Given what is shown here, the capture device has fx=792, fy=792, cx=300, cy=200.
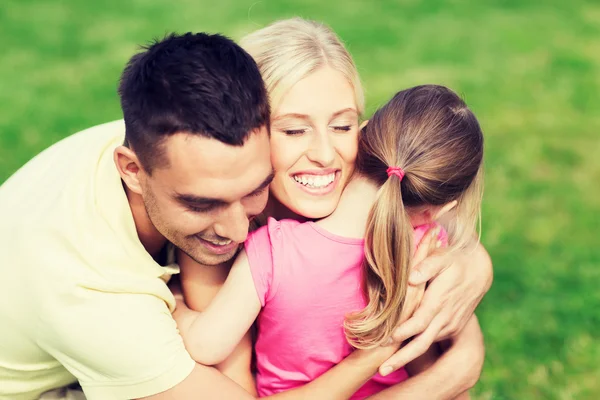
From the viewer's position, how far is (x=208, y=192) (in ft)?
9.85

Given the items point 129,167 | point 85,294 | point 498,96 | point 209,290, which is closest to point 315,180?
point 209,290

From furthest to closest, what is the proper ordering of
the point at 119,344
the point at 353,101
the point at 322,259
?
the point at 353,101 → the point at 322,259 → the point at 119,344

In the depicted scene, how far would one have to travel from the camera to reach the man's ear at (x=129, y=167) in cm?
310

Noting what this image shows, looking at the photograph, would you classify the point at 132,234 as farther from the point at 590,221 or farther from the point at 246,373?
the point at 590,221

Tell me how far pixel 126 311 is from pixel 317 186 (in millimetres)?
934

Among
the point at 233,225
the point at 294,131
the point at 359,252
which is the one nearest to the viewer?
the point at 233,225

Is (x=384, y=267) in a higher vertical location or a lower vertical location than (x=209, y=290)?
higher

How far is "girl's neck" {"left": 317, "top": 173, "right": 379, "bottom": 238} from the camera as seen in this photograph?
3.23m

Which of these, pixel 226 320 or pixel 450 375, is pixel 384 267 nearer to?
pixel 226 320

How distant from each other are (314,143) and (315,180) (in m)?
0.16

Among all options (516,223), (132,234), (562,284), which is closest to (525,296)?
(562,284)

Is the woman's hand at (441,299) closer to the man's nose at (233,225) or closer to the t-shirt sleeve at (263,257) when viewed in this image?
the t-shirt sleeve at (263,257)

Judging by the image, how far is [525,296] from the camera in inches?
217

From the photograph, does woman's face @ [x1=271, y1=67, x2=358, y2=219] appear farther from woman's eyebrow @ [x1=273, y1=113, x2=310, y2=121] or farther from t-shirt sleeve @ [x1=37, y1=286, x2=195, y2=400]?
t-shirt sleeve @ [x1=37, y1=286, x2=195, y2=400]
